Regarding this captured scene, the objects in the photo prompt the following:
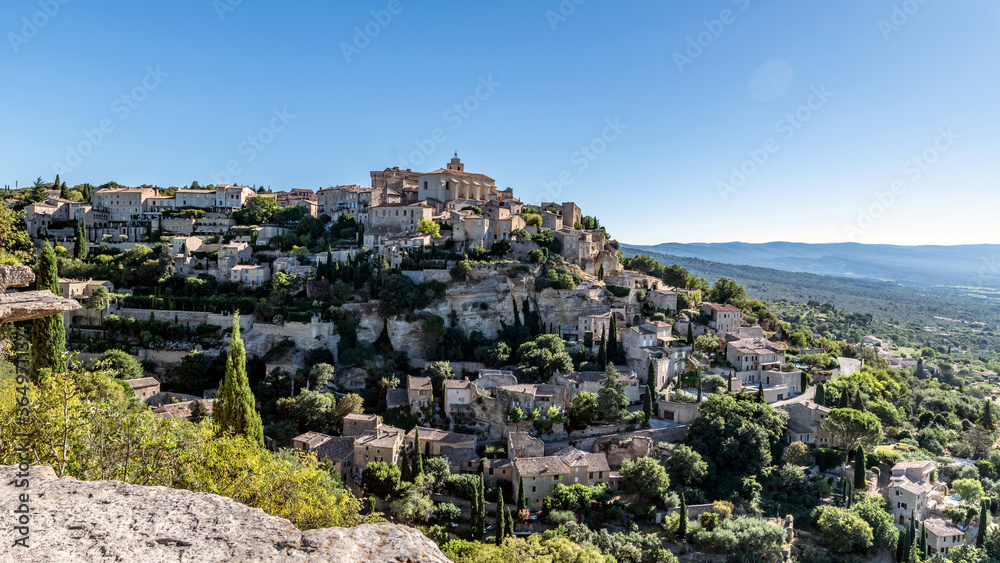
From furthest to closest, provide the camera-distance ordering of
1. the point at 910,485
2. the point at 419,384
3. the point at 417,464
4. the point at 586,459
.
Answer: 1. the point at 419,384
2. the point at 910,485
3. the point at 586,459
4. the point at 417,464

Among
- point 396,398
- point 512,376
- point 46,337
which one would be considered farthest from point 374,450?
point 46,337

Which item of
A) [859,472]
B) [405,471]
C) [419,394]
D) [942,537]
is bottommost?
[942,537]

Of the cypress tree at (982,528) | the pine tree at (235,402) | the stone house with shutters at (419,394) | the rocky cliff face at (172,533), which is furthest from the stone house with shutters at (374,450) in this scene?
the cypress tree at (982,528)

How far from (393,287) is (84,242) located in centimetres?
3274

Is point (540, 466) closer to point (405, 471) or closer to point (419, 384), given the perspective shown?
point (405, 471)

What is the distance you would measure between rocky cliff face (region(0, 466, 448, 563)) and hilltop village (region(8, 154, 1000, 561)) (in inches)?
762

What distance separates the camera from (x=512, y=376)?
3859cm

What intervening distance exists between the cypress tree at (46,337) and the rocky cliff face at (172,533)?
58.5 ft

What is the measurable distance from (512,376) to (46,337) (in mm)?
25465

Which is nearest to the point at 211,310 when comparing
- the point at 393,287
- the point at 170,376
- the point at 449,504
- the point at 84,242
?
the point at 170,376

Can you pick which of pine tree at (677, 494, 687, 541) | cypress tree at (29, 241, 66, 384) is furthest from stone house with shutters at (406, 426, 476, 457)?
cypress tree at (29, 241, 66, 384)

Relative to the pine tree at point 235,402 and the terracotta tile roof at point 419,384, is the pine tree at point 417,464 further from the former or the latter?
the pine tree at point 235,402

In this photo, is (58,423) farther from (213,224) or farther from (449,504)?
(213,224)

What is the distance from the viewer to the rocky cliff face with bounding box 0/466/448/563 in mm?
4875
